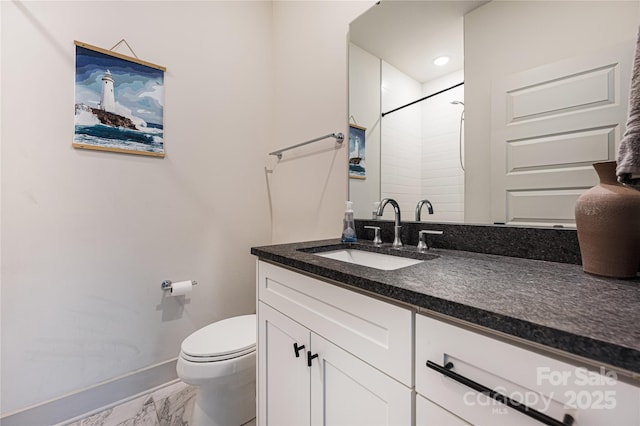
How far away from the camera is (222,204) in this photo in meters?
1.80

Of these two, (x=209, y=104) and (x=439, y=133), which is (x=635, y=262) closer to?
(x=439, y=133)

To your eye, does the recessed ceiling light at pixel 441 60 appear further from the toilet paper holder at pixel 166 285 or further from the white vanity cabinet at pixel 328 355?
the toilet paper holder at pixel 166 285

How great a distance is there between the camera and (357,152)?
1464 millimetres

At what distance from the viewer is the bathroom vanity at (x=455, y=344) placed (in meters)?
0.37

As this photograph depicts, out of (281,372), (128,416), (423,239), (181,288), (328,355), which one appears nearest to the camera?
(328,355)

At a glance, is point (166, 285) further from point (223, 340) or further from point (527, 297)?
point (527, 297)

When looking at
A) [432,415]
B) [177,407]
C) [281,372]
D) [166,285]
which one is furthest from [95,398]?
[432,415]

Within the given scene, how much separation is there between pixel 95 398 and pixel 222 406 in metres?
0.68

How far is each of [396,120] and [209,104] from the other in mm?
1168

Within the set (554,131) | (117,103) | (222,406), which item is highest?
(117,103)

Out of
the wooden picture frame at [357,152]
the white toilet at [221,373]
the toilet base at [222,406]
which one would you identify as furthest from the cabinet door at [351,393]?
the wooden picture frame at [357,152]

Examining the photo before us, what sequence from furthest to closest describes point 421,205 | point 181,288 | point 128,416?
point 181,288 → point 128,416 → point 421,205

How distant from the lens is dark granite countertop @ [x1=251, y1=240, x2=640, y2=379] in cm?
36

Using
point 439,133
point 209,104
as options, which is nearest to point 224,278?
point 209,104
